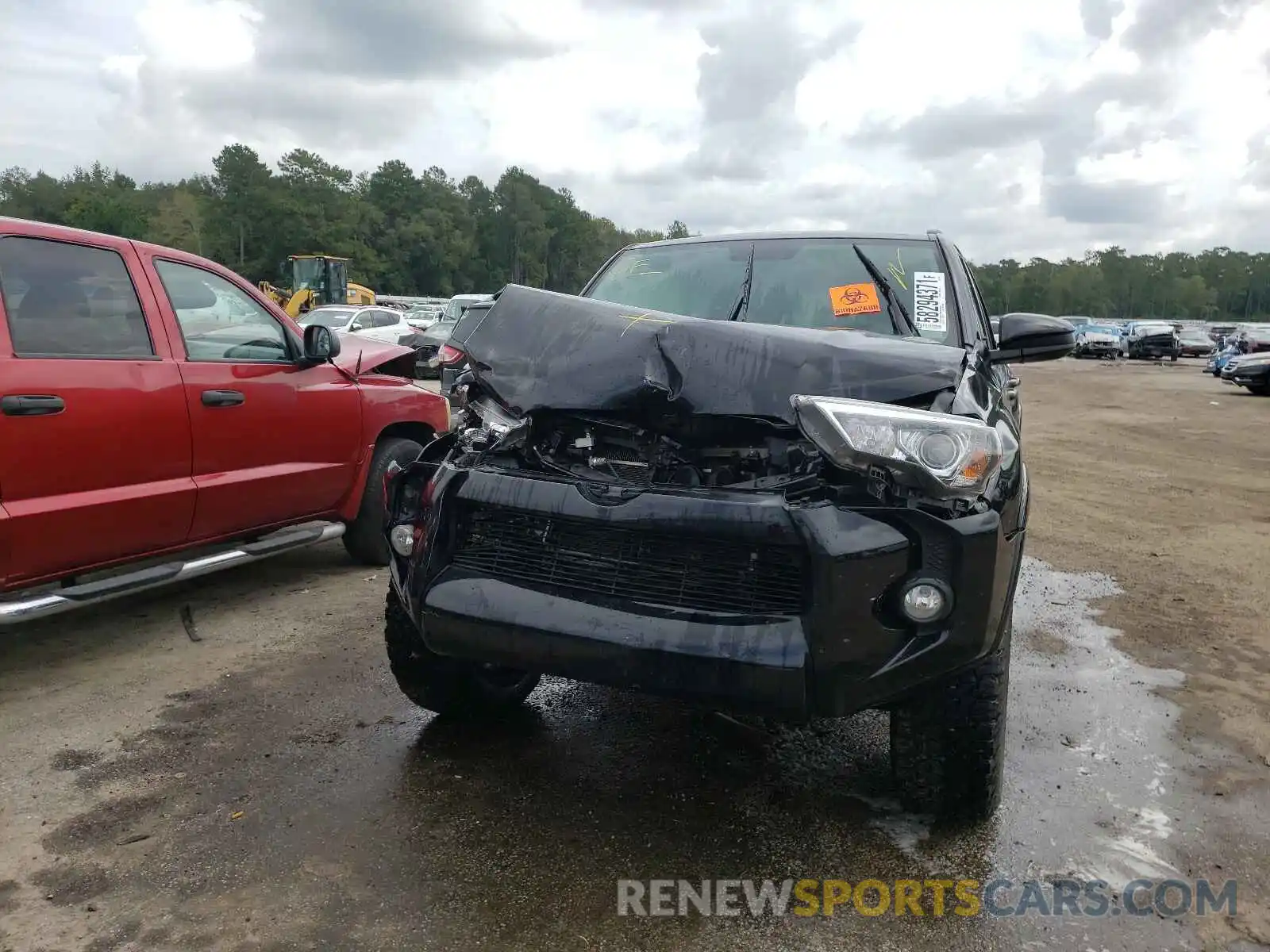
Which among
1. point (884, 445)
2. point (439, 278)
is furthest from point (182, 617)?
point (439, 278)

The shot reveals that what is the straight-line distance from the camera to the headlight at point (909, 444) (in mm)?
2131

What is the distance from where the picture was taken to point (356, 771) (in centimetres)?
296

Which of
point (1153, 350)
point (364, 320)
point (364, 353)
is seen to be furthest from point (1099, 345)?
point (364, 353)

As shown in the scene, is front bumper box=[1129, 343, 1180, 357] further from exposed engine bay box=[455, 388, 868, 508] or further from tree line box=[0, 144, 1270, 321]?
exposed engine bay box=[455, 388, 868, 508]

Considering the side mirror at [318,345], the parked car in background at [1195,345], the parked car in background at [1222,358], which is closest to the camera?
the side mirror at [318,345]

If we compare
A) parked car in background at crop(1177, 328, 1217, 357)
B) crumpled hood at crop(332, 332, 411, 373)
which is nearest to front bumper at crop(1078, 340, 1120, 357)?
parked car in background at crop(1177, 328, 1217, 357)

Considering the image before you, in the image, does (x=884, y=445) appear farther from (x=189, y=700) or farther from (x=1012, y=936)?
(x=189, y=700)

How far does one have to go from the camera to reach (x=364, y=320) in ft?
68.1

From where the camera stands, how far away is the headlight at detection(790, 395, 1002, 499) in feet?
6.99

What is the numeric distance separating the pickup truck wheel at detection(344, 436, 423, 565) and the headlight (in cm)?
336

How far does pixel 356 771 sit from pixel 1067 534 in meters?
5.45

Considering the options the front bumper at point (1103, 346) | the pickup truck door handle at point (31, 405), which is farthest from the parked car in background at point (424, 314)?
the front bumper at point (1103, 346)

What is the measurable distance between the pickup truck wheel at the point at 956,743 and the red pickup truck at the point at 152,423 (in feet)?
6.10

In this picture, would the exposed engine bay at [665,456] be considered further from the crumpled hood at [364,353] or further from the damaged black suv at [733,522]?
the crumpled hood at [364,353]
